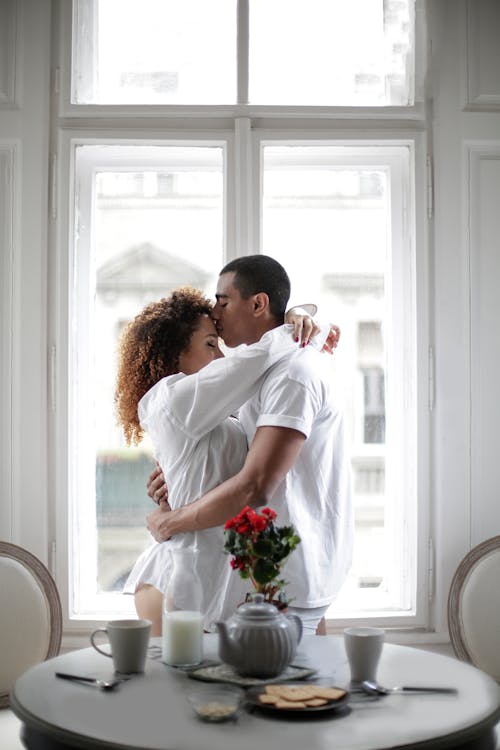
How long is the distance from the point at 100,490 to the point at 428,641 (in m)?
1.07

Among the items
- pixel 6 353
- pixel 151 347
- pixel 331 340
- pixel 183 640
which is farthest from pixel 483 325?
pixel 183 640

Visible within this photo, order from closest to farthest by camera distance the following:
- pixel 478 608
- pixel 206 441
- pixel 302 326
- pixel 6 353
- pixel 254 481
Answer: pixel 254 481 → pixel 206 441 → pixel 302 326 → pixel 478 608 → pixel 6 353

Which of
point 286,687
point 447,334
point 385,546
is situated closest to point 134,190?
point 447,334

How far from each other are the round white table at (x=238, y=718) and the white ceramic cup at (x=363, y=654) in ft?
0.09

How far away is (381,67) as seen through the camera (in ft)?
9.07

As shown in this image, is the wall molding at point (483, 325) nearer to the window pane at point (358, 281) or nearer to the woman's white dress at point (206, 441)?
the window pane at point (358, 281)

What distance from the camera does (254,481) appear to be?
193cm

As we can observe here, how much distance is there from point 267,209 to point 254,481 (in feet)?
3.62

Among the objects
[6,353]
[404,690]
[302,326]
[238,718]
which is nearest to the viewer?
[238,718]

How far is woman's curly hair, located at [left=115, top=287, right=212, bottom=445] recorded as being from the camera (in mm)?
2199

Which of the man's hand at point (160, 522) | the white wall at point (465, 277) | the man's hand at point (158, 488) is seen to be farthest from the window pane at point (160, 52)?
the man's hand at point (160, 522)

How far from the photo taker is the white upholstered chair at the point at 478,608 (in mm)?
2293

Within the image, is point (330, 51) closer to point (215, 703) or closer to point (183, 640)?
point (183, 640)

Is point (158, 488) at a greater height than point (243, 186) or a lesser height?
lesser
